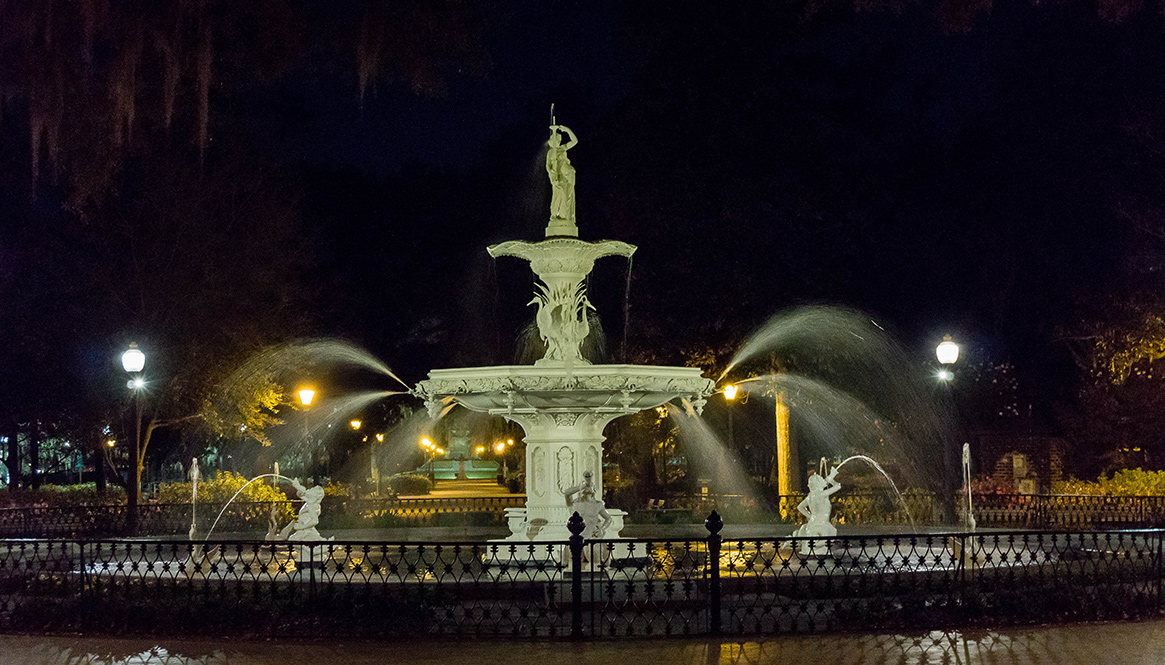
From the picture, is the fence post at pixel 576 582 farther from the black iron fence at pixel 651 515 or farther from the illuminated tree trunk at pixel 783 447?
the illuminated tree trunk at pixel 783 447

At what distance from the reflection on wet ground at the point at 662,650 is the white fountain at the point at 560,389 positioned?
14.3 ft

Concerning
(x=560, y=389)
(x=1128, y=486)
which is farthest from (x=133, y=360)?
(x=1128, y=486)

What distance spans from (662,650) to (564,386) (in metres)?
5.26

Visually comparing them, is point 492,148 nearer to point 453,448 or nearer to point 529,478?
point 529,478

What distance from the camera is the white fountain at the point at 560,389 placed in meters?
15.8

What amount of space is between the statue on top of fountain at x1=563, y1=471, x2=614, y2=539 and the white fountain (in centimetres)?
9

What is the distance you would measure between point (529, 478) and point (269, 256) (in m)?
16.9

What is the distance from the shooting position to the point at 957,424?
1271 inches

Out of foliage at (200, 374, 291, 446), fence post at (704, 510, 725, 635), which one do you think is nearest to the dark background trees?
foliage at (200, 374, 291, 446)

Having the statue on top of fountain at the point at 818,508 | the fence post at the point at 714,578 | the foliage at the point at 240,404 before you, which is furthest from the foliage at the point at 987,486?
the fence post at the point at 714,578

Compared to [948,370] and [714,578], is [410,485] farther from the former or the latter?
[714,578]

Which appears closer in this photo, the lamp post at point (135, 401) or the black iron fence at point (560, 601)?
the black iron fence at point (560, 601)

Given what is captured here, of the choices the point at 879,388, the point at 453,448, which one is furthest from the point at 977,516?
the point at 453,448

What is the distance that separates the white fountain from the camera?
15.8 metres
